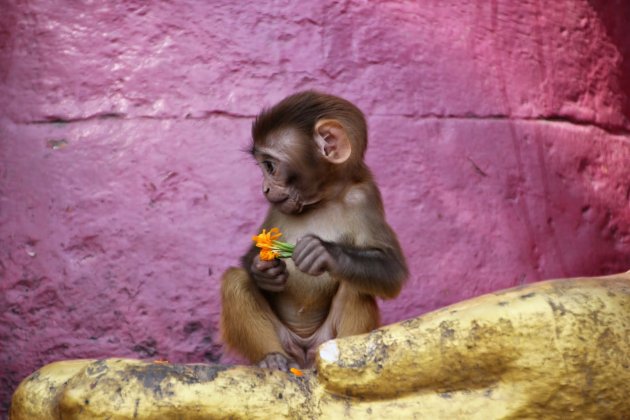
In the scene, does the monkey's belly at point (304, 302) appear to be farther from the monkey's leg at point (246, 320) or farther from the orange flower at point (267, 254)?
the orange flower at point (267, 254)

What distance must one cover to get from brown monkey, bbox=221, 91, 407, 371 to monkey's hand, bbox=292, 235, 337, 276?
0.03ft

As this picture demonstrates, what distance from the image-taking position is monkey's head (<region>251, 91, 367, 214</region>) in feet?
16.9

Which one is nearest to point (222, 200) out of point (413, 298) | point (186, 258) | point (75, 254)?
point (186, 258)

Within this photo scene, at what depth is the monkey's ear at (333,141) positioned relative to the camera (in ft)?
17.0

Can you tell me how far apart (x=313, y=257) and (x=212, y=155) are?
1.77m

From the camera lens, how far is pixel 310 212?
536 centimetres

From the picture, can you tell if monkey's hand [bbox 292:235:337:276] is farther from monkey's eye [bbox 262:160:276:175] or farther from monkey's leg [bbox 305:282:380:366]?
monkey's eye [bbox 262:160:276:175]

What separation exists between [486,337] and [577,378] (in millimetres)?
387

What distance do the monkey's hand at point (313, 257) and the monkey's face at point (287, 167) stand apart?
1.15 ft

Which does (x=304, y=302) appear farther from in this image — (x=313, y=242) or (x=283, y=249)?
(x=313, y=242)

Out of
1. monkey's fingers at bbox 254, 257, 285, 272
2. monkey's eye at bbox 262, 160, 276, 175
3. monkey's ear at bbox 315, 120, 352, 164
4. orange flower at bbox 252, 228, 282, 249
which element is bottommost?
monkey's fingers at bbox 254, 257, 285, 272

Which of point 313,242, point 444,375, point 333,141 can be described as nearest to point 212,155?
point 333,141

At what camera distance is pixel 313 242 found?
4.88 meters

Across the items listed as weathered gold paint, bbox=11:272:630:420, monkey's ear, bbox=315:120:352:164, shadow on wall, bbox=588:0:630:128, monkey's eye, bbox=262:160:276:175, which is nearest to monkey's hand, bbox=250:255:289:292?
monkey's eye, bbox=262:160:276:175
